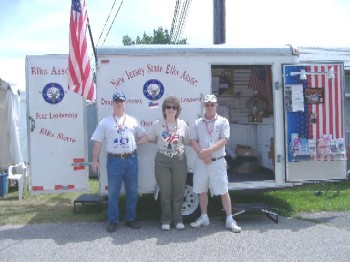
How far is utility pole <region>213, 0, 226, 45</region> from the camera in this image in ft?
34.6

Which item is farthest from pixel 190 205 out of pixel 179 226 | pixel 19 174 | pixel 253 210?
pixel 19 174

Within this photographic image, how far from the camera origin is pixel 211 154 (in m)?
6.38

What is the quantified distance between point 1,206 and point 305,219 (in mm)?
5284

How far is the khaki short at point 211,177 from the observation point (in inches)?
252

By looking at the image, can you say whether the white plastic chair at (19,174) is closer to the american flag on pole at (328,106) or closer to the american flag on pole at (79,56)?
the american flag on pole at (79,56)

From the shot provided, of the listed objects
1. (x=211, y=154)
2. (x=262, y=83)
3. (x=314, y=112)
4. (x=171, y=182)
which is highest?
(x=262, y=83)

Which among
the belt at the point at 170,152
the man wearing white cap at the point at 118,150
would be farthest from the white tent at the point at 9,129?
the belt at the point at 170,152

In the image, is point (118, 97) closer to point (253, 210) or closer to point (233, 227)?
point (233, 227)

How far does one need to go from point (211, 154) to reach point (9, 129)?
5.60 meters

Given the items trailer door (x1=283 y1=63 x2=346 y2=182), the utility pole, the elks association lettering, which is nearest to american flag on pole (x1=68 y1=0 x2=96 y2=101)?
the elks association lettering

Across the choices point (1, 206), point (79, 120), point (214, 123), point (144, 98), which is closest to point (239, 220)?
point (214, 123)

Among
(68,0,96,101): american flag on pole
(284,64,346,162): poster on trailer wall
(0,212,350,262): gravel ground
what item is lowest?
(0,212,350,262): gravel ground

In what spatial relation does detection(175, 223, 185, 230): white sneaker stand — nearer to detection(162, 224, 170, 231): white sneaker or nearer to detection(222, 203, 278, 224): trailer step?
detection(162, 224, 170, 231): white sneaker

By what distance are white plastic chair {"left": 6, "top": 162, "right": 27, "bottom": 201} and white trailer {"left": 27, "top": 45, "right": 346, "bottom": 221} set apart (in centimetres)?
194
